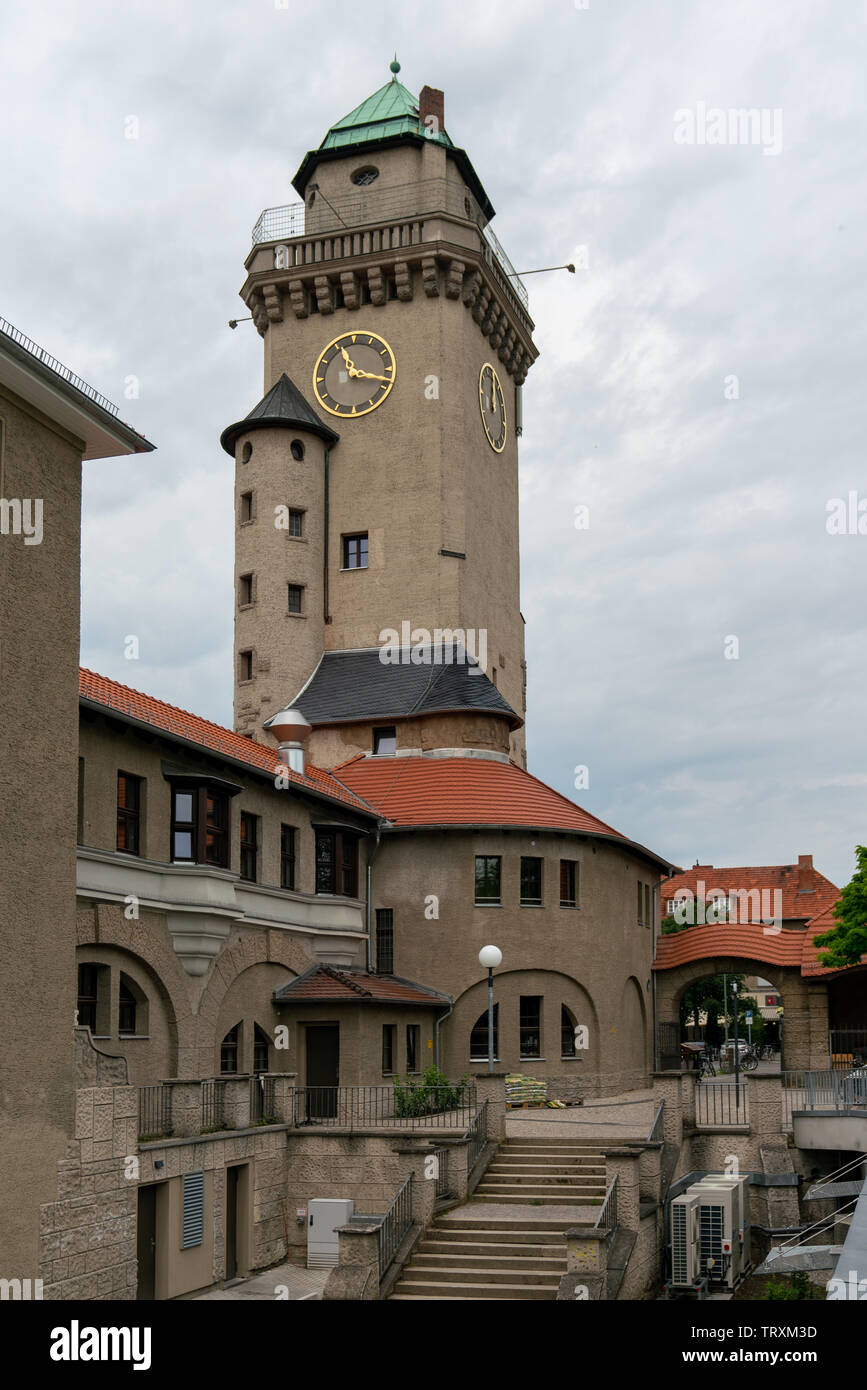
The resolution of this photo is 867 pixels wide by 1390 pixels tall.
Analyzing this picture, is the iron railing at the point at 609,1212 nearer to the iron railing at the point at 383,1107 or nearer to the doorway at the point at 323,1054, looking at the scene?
the iron railing at the point at 383,1107

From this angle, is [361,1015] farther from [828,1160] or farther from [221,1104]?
[828,1160]

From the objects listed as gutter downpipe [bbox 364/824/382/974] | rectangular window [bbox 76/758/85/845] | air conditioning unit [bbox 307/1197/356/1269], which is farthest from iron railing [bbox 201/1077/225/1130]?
gutter downpipe [bbox 364/824/382/974]

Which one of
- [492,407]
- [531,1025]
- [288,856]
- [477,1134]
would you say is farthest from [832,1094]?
[492,407]

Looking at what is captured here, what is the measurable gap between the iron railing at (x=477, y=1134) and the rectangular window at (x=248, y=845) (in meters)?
6.92

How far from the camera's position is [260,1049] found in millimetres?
31188

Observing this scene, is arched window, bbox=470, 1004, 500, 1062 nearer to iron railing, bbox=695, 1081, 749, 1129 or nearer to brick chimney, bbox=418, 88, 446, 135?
iron railing, bbox=695, 1081, 749, 1129

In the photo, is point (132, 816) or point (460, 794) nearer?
point (132, 816)

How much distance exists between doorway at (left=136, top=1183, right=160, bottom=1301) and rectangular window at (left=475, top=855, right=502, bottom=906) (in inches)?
671

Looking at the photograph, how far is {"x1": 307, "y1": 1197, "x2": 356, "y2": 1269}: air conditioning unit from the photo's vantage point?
25875 millimetres

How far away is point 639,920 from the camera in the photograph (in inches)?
1748

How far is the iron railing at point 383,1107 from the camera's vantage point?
28781 mm

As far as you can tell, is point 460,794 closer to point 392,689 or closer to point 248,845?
point 392,689

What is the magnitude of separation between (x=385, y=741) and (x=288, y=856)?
432 inches

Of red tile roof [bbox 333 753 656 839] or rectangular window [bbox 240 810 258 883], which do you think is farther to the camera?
red tile roof [bbox 333 753 656 839]
